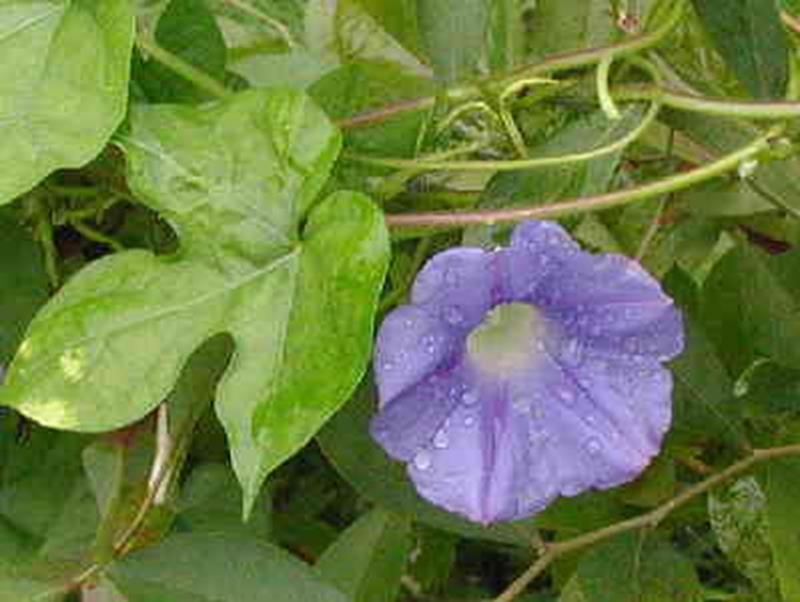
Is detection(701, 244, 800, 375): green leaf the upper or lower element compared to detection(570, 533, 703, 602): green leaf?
upper

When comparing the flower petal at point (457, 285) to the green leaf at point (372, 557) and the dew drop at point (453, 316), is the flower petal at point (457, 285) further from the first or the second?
the green leaf at point (372, 557)

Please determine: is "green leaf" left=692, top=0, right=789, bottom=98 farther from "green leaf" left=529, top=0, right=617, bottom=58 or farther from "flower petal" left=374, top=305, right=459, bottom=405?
"flower petal" left=374, top=305, right=459, bottom=405

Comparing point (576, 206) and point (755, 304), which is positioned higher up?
point (576, 206)

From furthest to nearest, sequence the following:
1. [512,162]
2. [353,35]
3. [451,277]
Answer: [353,35]
[512,162]
[451,277]

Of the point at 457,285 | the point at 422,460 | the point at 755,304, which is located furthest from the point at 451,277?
the point at 755,304

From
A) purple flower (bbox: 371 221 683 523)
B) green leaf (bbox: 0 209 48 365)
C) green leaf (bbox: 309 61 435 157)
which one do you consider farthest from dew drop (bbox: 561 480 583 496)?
green leaf (bbox: 0 209 48 365)

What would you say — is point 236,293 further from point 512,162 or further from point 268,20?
point 268,20
